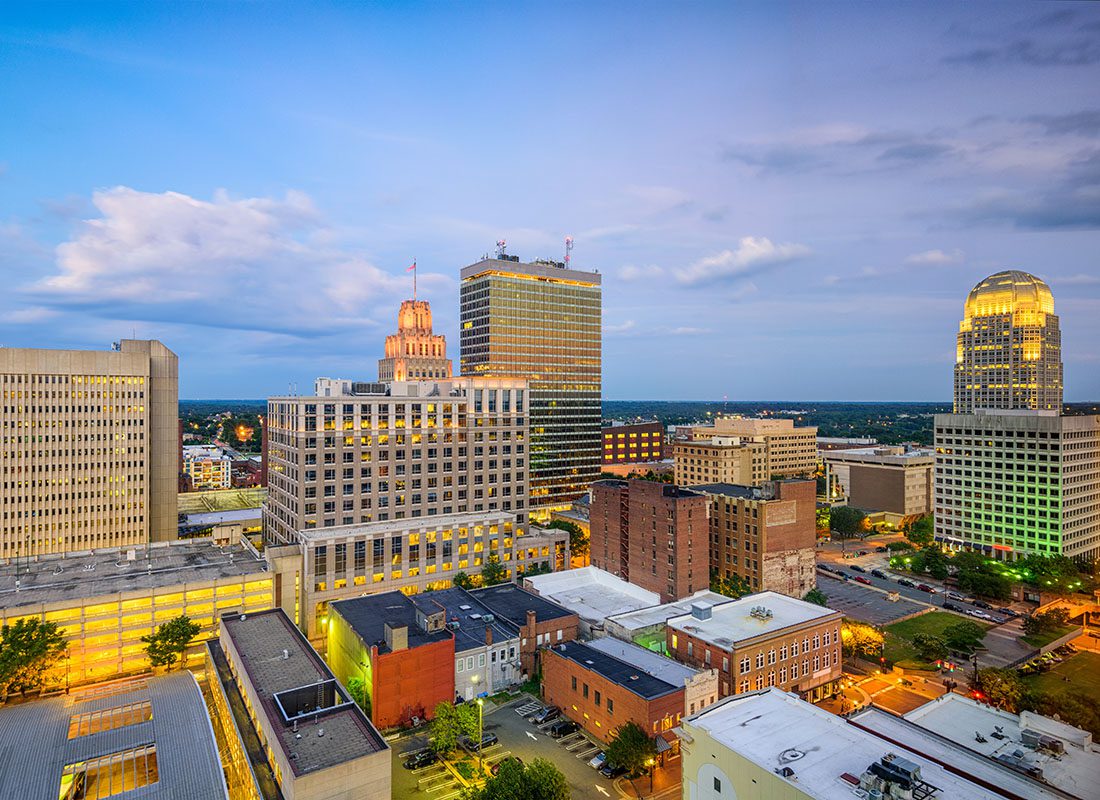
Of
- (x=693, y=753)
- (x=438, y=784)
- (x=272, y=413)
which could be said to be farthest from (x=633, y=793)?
(x=272, y=413)

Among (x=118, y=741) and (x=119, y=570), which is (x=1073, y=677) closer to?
→ (x=118, y=741)

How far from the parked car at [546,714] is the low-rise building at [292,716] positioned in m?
23.7

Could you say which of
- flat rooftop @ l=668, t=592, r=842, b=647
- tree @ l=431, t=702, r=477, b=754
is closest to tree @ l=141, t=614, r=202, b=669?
tree @ l=431, t=702, r=477, b=754

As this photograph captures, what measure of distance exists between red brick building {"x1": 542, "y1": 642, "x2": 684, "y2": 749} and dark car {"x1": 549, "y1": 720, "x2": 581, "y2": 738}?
2.13 ft

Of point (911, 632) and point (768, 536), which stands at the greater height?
point (768, 536)

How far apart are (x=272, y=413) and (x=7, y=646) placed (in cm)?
6104

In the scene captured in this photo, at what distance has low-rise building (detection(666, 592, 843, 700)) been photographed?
7062 cm

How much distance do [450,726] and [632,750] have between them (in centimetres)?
1815

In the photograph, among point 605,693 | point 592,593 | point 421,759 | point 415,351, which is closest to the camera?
point 421,759

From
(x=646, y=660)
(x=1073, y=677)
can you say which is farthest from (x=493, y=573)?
(x=1073, y=677)

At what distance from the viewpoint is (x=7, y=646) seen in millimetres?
67125

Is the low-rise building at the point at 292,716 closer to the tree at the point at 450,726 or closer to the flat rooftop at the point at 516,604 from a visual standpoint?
the tree at the point at 450,726

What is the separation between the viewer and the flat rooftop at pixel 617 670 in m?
63.5

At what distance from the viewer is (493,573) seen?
4242 inches
